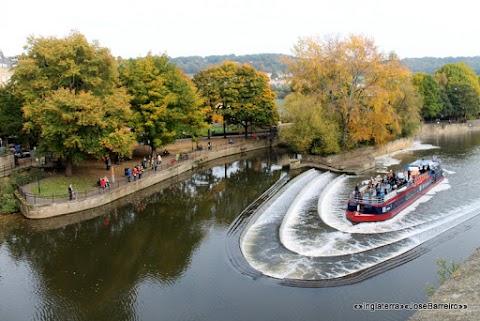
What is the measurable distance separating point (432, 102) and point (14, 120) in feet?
254

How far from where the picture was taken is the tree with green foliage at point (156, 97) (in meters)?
45.4

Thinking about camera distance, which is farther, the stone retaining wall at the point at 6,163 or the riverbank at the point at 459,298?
the stone retaining wall at the point at 6,163

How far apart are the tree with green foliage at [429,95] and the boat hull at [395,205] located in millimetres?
55578

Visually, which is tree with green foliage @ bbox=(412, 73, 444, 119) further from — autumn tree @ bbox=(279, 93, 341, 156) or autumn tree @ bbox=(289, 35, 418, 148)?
autumn tree @ bbox=(279, 93, 341, 156)

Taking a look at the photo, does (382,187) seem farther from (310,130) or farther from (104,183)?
(104,183)

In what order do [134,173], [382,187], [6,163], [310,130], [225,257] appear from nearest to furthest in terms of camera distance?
1. [225,257]
2. [382,187]
3. [134,173]
4. [6,163]
5. [310,130]

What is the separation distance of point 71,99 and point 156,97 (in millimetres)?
12392

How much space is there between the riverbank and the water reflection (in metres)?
12.6

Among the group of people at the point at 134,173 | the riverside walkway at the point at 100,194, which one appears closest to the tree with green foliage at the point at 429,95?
the riverside walkway at the point at 100,194

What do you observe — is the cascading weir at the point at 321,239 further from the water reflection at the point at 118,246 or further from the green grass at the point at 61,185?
the green grass at the point at 61,185

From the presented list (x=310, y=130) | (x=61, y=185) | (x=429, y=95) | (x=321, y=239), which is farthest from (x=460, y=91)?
(x=61, y=185)

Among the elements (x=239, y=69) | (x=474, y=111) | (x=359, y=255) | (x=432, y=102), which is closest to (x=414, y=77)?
(x=432, y=102)

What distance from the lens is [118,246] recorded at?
27.7m

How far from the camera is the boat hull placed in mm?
30656
